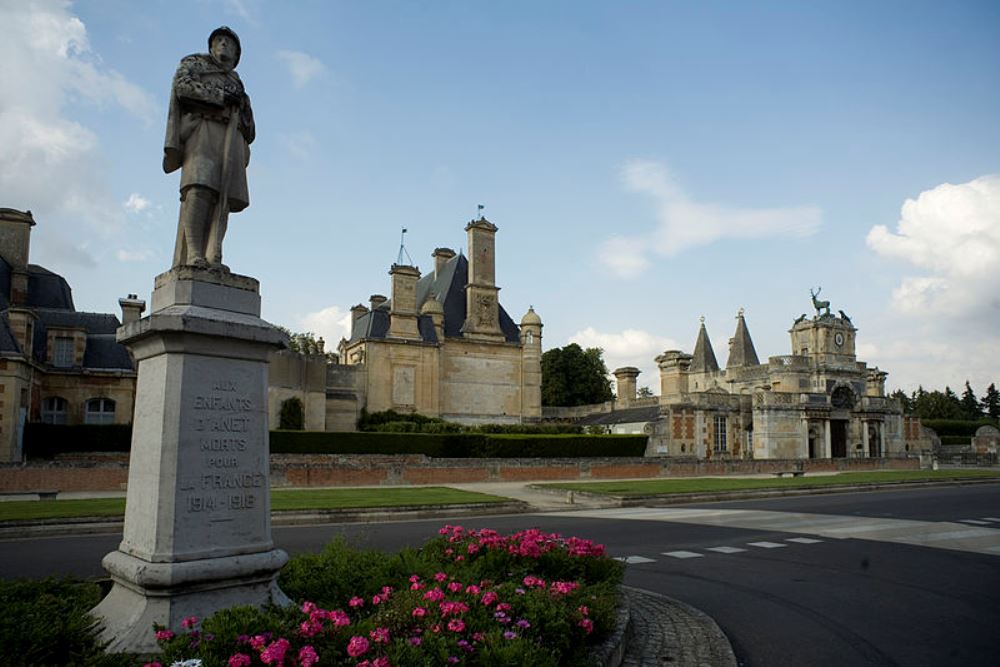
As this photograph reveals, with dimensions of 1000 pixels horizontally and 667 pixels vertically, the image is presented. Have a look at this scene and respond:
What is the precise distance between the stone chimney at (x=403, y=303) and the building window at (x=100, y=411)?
1666cm

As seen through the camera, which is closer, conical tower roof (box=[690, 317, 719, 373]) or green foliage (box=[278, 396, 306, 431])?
green foliage (box=[278, 396, 306, 431])

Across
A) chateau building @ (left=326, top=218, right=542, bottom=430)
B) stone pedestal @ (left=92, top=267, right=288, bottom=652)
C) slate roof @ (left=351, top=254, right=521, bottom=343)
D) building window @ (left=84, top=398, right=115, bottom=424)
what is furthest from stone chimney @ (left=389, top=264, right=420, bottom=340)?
stone pedestal @ (left=92, top=267, right=288, bottom=652)

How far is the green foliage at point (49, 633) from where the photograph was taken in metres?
4.21

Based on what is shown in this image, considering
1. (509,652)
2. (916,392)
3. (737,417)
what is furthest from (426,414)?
(916,392)

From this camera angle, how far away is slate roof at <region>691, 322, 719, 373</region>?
7775 cm

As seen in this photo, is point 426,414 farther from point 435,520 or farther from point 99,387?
point 435,520

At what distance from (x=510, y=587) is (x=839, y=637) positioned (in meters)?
3.55

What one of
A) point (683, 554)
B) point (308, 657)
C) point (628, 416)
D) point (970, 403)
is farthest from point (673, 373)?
point (970, 403)

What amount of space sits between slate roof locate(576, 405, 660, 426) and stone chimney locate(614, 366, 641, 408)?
2051 millimetres

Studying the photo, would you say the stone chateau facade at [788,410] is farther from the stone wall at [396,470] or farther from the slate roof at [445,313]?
the slate roof at [445,313]

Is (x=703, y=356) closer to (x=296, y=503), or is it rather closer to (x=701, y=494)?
(x=701, y=494)

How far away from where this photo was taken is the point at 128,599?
5.18 meters

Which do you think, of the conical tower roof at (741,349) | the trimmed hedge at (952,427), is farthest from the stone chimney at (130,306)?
the trimmed hedge at (952,427)

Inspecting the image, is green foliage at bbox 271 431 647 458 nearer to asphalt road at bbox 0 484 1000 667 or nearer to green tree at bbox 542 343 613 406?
asphalt road at bbox 0 484 1000 667
